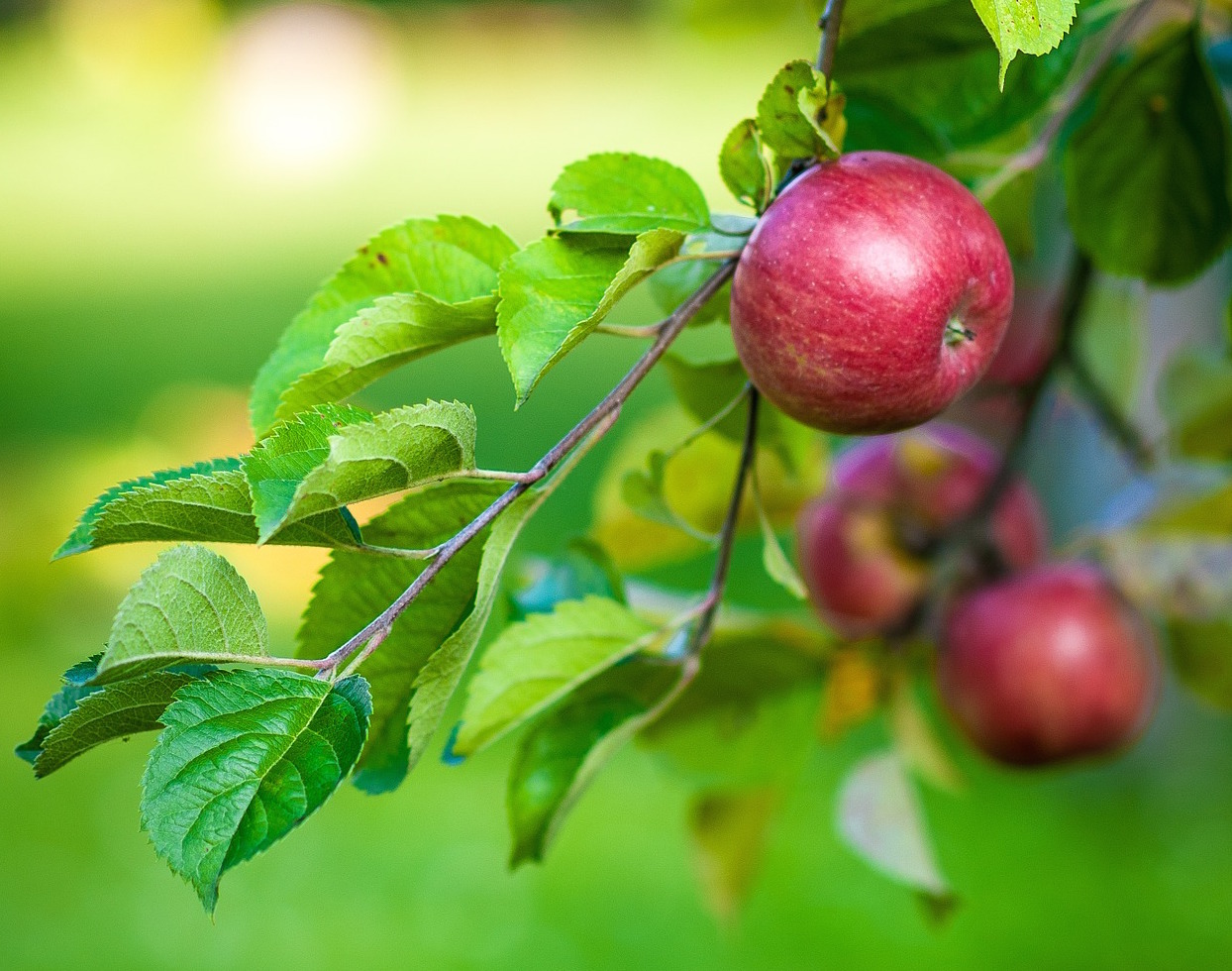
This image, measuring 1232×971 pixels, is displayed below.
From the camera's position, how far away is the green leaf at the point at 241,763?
427 millimetres

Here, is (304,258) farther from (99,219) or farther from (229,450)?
(229,450)

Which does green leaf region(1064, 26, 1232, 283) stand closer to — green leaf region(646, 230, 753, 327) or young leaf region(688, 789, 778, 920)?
green leaf region(646, 230, 753, 327)

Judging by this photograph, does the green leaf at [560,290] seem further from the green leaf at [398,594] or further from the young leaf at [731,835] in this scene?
A: the young leaf at [731,835]

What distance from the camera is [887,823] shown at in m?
0.88

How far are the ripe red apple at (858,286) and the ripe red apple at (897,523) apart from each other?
496mm

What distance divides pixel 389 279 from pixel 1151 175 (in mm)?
411

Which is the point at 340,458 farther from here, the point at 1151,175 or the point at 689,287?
the point at 1151,175

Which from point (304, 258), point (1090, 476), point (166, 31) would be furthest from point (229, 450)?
point (166, 31)

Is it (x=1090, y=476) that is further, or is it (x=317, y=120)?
(x=317, y=120)

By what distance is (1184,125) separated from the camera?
711mm

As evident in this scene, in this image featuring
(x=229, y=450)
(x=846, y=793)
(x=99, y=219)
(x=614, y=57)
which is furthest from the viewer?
(x=614, y=57)

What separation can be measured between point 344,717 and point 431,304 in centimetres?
16

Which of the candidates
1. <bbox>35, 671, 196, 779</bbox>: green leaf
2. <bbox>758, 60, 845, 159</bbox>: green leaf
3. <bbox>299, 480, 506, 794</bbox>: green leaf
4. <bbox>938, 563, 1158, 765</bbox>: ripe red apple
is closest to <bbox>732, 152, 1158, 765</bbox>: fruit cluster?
<bbox>938, 563, 1158, 765</bbox>: ripe red apple

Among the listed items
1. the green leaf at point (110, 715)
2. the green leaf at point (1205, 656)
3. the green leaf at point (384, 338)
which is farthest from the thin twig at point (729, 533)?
the green leaf at point (1205, 656)
